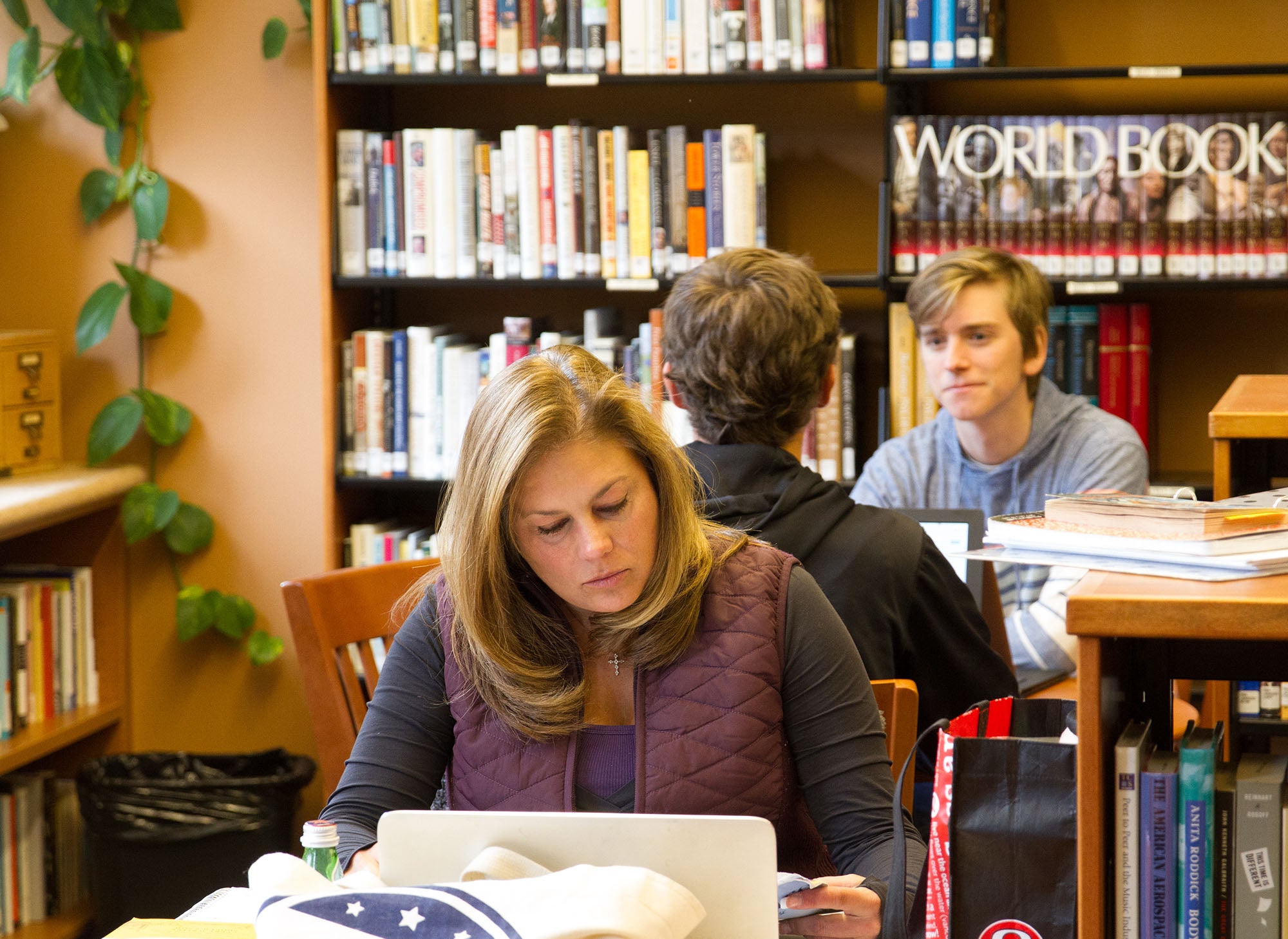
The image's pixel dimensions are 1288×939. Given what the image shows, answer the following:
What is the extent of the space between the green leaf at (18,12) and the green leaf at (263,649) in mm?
1479

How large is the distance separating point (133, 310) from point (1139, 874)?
2.92 m

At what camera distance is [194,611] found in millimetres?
3412

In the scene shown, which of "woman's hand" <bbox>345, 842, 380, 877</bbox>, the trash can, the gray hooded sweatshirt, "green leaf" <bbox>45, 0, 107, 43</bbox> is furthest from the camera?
"green leaf" <bbox>45, 0, 107, 43</bbox>

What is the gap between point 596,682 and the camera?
1.51m

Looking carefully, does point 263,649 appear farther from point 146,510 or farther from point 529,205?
point 529,205

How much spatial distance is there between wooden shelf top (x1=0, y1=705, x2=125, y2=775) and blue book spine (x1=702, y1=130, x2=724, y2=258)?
1712 millimetres

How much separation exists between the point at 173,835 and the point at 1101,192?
88.2 inches

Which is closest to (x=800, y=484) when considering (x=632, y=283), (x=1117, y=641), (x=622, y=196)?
(x=1117, y=641)

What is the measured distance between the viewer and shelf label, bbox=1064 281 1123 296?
9.32 feet

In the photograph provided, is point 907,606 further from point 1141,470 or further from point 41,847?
point 41,847

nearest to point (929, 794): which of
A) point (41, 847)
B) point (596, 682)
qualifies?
point (596, 682)

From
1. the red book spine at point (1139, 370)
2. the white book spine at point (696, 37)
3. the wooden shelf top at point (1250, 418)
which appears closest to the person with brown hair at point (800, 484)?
the wooden shelf top at point (1250, 418)

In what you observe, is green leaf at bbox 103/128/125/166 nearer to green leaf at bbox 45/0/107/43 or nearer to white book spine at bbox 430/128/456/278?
green leaf at bbox 45/0/107/43

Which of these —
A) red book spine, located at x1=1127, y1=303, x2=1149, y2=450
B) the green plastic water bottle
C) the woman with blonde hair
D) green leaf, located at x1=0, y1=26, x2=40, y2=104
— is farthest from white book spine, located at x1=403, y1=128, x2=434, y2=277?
the green plastic water bottle
